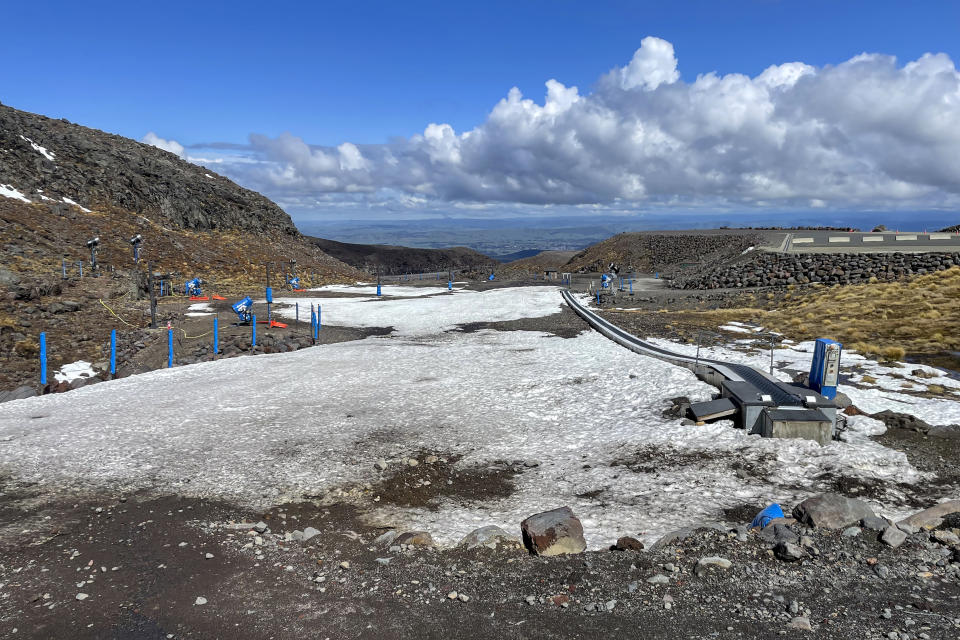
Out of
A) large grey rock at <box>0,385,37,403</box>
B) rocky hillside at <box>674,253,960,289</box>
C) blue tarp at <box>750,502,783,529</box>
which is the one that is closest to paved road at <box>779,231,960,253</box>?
rocky hillside at <box>674,253,960,289</box>

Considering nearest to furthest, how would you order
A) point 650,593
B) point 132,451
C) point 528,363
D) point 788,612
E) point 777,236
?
point 788,612 < point 650,593 < point 132,451 < point 528,363 < point 777,236

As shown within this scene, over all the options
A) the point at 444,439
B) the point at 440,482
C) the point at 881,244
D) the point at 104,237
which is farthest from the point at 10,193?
the point at 881,244

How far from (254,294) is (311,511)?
1555 inches

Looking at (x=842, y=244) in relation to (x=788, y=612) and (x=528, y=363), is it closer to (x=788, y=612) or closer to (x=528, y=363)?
(x=528, y=363)

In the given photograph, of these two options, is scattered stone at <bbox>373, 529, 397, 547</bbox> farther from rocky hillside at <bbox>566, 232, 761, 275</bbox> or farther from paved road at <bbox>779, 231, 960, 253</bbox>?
rocky hillside at <bbox>566, 232, 761, 275</bbox>

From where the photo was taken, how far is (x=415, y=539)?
705cm

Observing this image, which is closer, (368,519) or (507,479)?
(368,519)

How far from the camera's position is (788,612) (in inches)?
203

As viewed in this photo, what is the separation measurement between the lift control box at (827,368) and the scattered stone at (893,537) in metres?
5.48

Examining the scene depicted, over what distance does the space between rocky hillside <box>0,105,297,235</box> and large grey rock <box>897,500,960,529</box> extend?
233 ft

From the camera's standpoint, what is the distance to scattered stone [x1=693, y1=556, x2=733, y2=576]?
5.97 meters

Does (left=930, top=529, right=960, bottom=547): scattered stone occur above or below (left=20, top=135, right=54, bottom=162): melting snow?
below

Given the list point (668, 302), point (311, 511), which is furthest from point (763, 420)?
point (668, 302)

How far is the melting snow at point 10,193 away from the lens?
53.1m
